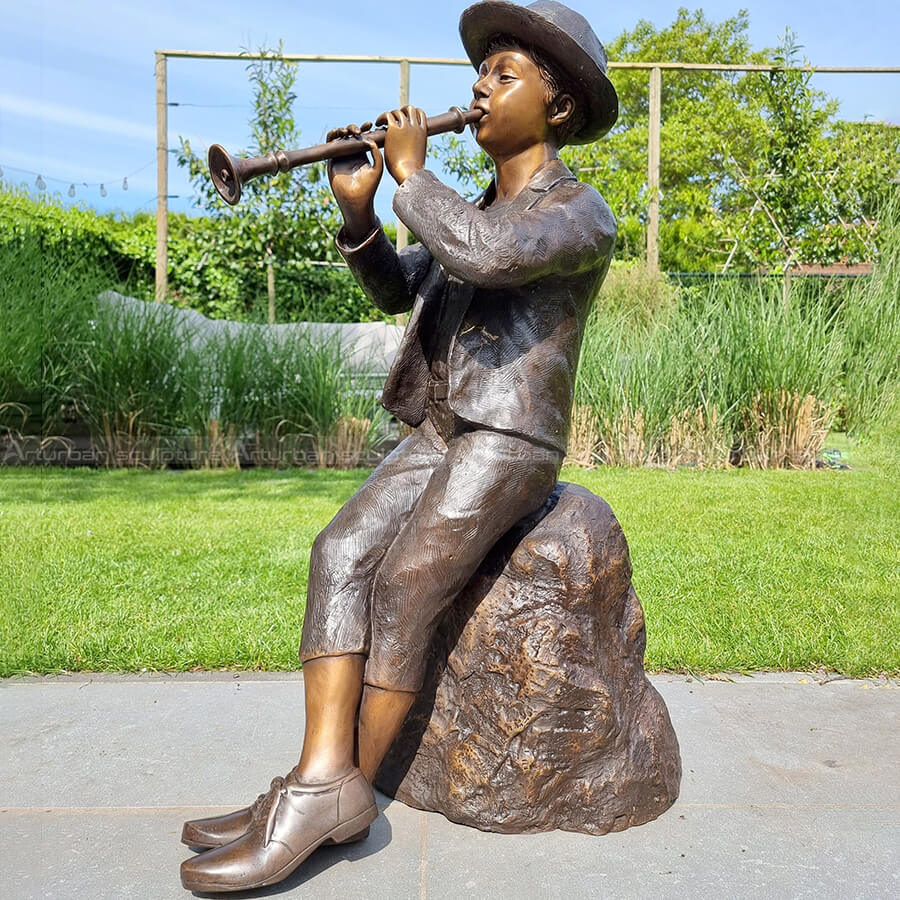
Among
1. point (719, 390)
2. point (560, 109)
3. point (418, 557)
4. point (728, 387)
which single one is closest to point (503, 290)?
point (560, 109)

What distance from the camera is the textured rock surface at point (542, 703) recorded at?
2.43 metres

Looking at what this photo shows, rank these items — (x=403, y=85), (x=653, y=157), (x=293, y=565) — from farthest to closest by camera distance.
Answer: (x=653, y=157) < (x=403, y=85) < (x=293, y=565)

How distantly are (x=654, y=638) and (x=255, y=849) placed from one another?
2.27 meters

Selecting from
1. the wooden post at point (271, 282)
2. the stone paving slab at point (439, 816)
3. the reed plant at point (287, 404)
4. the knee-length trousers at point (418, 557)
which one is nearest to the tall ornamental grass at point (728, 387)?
the reed plant at point (287, 404)

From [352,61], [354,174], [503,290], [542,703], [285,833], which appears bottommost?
[285,833]

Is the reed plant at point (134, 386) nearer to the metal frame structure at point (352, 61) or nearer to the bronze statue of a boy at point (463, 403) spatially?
the metal frame structure at point (352, 61)

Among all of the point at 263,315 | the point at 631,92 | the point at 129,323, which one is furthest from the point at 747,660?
the point at 631,92

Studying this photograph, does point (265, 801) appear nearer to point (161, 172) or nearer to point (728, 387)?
point (728, 387)

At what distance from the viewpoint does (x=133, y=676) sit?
3615 mm

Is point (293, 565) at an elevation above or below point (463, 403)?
below

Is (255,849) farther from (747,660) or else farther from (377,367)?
(377,367)

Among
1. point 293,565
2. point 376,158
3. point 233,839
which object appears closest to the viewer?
point 233,839

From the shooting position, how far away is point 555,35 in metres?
2.34

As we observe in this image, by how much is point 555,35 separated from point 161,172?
8431mm
